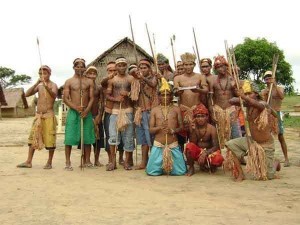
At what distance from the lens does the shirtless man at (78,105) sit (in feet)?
23.4

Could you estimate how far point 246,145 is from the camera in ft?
19.6

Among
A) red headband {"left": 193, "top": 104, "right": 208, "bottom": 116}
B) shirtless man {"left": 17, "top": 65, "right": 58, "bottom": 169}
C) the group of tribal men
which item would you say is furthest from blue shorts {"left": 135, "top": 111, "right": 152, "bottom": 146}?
shirtless man {"left": 17, "top": 65, "right": 58, "bottom": 169}

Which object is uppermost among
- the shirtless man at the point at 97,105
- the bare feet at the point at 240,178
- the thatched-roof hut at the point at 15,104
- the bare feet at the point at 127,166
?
the thatched-roof hut at the point at 15,104

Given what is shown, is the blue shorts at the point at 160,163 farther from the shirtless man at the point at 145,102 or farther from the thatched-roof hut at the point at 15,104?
the thatched-roof hut at the point at 15,104

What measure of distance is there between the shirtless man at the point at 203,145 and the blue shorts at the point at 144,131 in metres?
0.79

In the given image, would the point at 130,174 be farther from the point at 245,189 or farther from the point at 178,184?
the point at 245,189

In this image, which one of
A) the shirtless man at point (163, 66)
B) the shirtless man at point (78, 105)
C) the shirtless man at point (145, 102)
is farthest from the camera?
the shirtless man at point (163, 66)

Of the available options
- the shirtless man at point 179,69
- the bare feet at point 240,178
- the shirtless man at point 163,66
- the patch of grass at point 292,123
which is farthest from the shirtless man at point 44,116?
the patch of grass at point 292,123

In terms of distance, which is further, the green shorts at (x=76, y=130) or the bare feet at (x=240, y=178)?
the green shorts at (x=76, y=130)

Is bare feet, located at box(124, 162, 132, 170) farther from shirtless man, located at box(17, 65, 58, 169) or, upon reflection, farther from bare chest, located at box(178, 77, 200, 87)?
bare chest, located at box(178, 77, 200, 87)

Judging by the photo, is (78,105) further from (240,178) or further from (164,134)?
(240,178)

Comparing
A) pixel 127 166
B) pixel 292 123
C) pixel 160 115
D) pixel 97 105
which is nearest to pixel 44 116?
pixel 97 105

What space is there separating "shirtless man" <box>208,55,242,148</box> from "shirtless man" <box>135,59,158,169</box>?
94cm

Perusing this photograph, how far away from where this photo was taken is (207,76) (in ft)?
23.0
